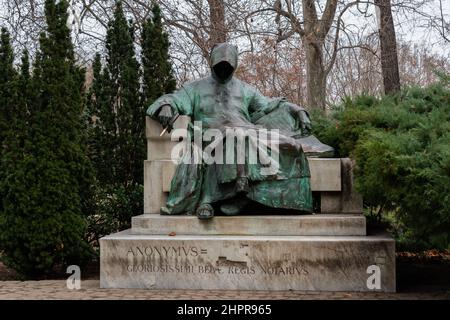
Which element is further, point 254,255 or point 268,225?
point 268,225

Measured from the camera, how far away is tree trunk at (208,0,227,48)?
14.5 m

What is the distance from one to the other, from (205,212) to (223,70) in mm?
1833

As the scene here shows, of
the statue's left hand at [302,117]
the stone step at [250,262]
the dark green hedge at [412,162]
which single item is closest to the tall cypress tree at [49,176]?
the stone step at [250,262]

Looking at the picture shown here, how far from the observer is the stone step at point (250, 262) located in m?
6.32

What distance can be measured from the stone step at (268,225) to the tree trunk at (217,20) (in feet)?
26.7

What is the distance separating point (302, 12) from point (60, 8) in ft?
27.9

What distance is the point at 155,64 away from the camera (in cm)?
955

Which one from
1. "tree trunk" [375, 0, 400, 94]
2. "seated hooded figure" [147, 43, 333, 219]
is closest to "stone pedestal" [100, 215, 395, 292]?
"seated hooded figure" [147, 43, 333, 219]

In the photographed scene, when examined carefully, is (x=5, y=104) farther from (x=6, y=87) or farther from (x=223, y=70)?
(x=223, y=70)

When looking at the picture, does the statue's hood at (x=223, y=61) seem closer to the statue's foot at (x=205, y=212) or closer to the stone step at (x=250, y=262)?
the statue's foot at (x=205, y=212)

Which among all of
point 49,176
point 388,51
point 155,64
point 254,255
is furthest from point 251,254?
point 388,51

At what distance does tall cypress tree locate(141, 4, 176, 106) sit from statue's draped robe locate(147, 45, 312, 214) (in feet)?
5.33

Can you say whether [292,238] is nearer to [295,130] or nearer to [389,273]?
[389,273]

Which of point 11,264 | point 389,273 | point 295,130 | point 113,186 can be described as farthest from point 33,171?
point 389,273
